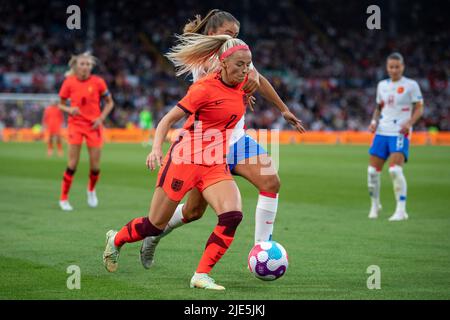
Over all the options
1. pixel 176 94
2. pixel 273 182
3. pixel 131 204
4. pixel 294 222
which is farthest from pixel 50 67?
pixel 273 182

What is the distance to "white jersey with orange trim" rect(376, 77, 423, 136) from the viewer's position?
1299 centimetres

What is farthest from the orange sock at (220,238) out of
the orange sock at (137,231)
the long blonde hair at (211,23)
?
the long blonde hair at (211,23)

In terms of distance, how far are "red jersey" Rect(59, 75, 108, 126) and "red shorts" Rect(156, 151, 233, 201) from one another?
7098mm

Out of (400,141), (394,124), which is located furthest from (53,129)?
(400,141)

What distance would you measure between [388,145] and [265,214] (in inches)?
217

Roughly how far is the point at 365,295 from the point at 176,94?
138ft

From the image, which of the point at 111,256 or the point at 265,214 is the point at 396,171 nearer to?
the point at 265,214

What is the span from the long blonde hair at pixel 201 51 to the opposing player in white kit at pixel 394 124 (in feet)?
19.4

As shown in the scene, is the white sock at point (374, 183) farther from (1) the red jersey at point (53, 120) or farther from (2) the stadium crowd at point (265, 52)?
(2) the stadium crowd at point (265, 52)

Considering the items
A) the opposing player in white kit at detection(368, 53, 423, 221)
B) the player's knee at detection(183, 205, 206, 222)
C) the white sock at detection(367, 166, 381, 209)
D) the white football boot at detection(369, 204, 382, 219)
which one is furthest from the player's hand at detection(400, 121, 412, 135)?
the player's knee at detection(183, 205, 206, 222)

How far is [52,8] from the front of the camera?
48969 mm

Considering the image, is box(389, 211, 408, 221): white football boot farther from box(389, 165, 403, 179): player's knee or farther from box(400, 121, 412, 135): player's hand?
box(400, 121, 412, 135): player's hand

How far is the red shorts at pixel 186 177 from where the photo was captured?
23.2ft

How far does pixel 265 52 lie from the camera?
52.2 metres
